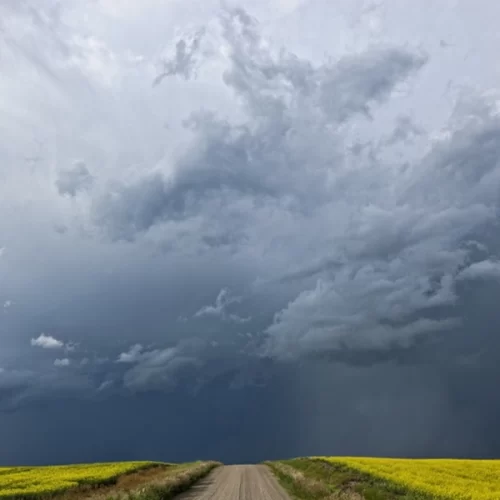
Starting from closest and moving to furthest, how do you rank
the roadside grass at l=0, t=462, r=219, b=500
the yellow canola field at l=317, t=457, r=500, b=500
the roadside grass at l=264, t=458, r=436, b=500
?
1. the yellow canola field at l=317, t=457, r=500, b=500
2. the roadside grass at l=264, t=458, r=436, b=500
3. the roadside grass at l=0, t=462, r=219, b=500

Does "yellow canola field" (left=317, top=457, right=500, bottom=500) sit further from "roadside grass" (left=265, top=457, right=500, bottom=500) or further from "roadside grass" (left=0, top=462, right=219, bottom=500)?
"roadside grass" (left=0, top=462, right=219, bottom=500)

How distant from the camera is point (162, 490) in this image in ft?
103

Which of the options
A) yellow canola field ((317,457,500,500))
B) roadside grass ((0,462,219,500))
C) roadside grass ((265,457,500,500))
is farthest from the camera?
roadside grass ((0,462,219,500))

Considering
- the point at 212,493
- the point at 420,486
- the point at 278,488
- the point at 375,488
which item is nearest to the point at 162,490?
the point at 212,493

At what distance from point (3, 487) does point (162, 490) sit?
17.2m

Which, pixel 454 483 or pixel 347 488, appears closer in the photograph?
pixel 454 483

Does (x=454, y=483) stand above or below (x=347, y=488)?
below

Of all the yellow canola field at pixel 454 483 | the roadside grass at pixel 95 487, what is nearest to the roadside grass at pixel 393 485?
the yellow canola field at pixel 454 483

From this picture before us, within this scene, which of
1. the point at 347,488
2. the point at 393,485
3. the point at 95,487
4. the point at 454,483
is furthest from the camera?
the point at 95,487

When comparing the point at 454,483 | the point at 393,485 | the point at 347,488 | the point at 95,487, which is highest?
the point at 95,487

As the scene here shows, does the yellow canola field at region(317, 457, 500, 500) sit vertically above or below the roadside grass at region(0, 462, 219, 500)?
below

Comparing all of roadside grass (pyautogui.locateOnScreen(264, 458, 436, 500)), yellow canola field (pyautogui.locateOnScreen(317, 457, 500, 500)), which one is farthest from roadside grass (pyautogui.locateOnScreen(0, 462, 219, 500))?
yellow canola field (pyautogui.locateOnScreen(317, 457, 500, 500))

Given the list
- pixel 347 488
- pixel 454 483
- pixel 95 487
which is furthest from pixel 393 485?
pixel 95 487

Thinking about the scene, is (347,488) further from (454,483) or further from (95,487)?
(95,487)
